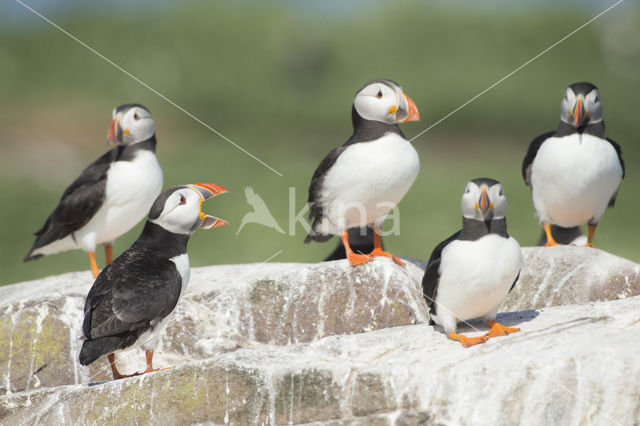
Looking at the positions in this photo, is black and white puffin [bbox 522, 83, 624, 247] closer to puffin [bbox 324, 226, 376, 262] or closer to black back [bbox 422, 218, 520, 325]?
puffin [bbox 324, 226, 376, 262]

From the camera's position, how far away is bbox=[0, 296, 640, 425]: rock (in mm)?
5328

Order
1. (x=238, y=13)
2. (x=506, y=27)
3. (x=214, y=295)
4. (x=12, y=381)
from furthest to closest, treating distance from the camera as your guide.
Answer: (x=238, y=13) < (x=506, y=27) < (x=214, y=295) < (x=12, y=381)

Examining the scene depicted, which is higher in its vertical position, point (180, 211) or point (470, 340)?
point (180, 211)

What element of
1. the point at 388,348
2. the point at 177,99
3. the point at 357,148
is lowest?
the point at 388,348

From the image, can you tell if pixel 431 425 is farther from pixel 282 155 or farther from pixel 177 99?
pixel 177 99

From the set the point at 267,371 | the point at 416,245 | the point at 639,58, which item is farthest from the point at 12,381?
the point at 639,58

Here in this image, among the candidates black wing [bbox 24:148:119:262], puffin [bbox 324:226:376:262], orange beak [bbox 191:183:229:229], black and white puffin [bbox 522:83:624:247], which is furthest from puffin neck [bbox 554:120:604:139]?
black wing [bbox 24:148:119:262]

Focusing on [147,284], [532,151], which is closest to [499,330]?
[147,284]

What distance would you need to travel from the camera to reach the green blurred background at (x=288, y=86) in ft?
87.6

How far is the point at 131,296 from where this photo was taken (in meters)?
6.23

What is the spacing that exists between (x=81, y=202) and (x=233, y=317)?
77.2 inches

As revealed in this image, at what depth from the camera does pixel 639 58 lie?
1222 inches

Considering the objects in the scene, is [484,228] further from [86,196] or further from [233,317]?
[86,196]

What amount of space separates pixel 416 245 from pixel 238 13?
18.5 meters
